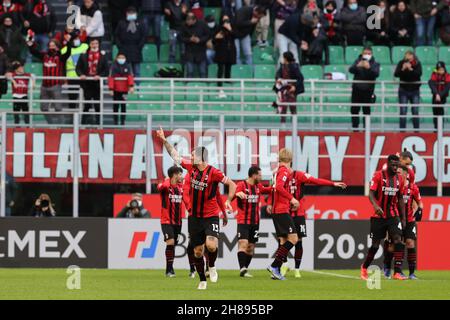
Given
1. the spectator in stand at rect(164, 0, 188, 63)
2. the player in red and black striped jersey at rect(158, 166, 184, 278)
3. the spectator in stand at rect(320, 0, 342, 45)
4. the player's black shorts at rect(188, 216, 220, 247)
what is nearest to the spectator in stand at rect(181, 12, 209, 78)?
the spectator in stand at rect(164, 0, 188, 63)

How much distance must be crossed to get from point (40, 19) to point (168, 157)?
6709 millimetres

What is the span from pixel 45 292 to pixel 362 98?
14.5m

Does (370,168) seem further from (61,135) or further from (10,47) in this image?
(10,47)

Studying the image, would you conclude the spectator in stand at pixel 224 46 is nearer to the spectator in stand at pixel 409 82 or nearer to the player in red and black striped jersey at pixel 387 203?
the spectator in stand at pixel 409 82

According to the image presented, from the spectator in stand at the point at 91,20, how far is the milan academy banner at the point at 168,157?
12.3 ft

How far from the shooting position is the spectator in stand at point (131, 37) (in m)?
33.8

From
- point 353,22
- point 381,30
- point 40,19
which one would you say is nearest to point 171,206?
point 40,19

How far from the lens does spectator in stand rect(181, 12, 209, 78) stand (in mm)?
33844

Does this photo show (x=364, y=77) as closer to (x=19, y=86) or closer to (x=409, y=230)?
(x=19, y=86)

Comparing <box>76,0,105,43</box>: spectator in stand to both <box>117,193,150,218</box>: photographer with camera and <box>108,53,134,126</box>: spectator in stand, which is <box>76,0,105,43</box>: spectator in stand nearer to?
<box>108,53,134,126</box>: spectator in stand

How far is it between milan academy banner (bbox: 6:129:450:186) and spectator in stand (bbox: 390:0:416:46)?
4.67 metres

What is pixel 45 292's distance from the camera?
19.7 meters

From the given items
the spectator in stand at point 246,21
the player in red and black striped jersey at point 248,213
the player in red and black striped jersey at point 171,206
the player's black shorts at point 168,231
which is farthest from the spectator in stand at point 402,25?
the player's black shorts at point 168,231

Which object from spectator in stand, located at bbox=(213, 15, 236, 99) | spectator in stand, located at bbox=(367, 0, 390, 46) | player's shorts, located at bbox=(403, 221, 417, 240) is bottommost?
player's shorts, located at bbox=(403, 221, 417, 240)
